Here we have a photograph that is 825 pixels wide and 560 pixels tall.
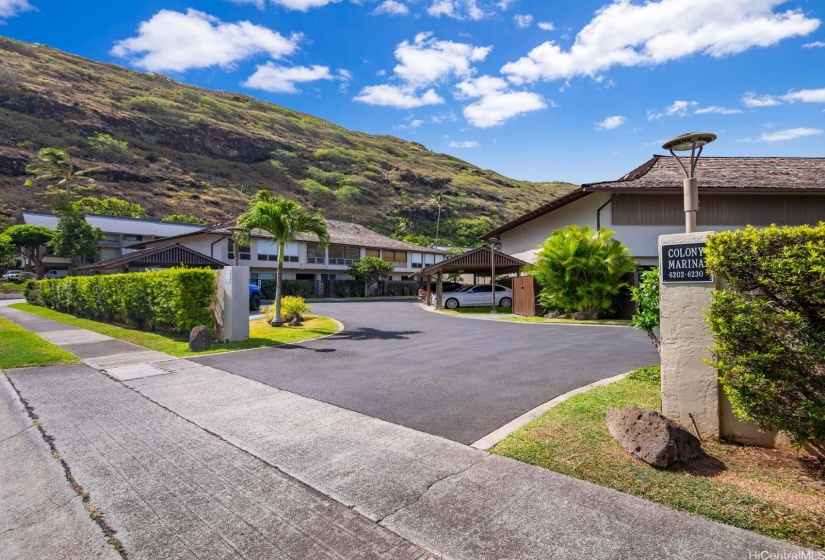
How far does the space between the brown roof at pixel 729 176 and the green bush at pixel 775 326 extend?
16300 millimetres

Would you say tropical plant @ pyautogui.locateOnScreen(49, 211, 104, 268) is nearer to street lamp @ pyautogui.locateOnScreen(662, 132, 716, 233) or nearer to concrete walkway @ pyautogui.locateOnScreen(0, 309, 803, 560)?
concrete walkway @ pyautogui.locateOnScreen(0, 309, 803, 560)

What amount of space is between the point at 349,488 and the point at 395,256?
1917 inches

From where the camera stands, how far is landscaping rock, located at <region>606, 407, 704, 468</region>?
12.1ft

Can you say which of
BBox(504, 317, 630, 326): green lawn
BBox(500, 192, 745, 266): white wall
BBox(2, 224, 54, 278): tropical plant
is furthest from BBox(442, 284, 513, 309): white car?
BBox(2, 224, 54, 278): tropical plant

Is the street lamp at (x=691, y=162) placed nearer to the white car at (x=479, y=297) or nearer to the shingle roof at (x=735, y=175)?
the shingle roof at (x=735, y=175)

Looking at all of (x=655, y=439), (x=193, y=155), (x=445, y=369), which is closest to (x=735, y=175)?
(x=445, y=369)

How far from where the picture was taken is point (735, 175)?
19.8m

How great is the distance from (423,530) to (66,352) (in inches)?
443

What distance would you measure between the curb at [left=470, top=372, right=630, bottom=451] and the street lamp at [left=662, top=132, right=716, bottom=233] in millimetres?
2678

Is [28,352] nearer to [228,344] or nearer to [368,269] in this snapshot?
[228,344]

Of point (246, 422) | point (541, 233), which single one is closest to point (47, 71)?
point (541, 233)

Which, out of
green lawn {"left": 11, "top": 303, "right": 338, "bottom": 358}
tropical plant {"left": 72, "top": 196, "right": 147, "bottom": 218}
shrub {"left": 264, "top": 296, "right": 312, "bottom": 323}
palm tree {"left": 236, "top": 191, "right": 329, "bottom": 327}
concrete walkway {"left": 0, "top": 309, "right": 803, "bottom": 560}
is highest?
tropical plant {"left": 72, "top": 196, "right": 147, "bottom": 218}

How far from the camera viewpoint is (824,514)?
9.68 ft

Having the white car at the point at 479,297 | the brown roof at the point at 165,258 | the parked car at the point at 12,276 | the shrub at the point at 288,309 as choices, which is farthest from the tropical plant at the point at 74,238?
the white car at the point at 479,297
